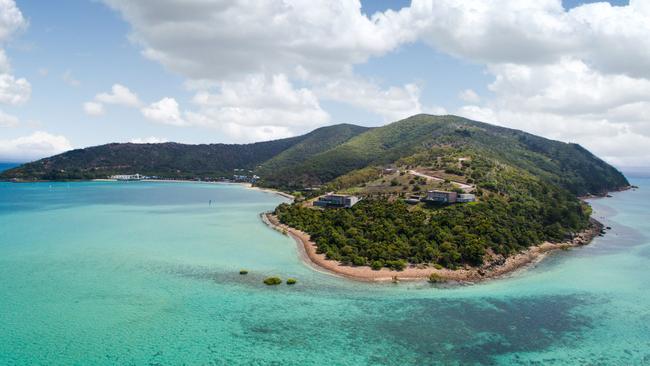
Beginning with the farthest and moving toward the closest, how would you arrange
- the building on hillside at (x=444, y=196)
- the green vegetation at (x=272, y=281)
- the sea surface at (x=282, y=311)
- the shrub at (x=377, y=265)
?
the building on hillside at (x=444, y=196)
the shrub at (x=377, y=265)
the green vegetation at (x=272, y=281)
the sea surface at (x=282, y=311)

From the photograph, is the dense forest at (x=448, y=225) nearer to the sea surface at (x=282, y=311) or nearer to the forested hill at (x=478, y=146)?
the sea surface at (x=282, y=311)

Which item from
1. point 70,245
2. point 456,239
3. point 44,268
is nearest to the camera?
point 44,268

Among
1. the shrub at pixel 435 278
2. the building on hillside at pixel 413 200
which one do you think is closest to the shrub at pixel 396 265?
the shrub at pixel 435 278

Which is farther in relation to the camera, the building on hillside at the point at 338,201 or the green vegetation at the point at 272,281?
the building on hillside at the point at 338,201

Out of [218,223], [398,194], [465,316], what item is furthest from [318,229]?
[465,316]

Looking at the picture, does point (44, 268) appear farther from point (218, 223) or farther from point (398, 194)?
point (398, 194)

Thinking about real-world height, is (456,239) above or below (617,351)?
above

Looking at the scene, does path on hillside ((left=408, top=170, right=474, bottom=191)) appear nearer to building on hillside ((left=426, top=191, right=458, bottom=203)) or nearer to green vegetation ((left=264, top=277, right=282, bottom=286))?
building on hillside ((left=426, top=191, right=458, bottom=203))
